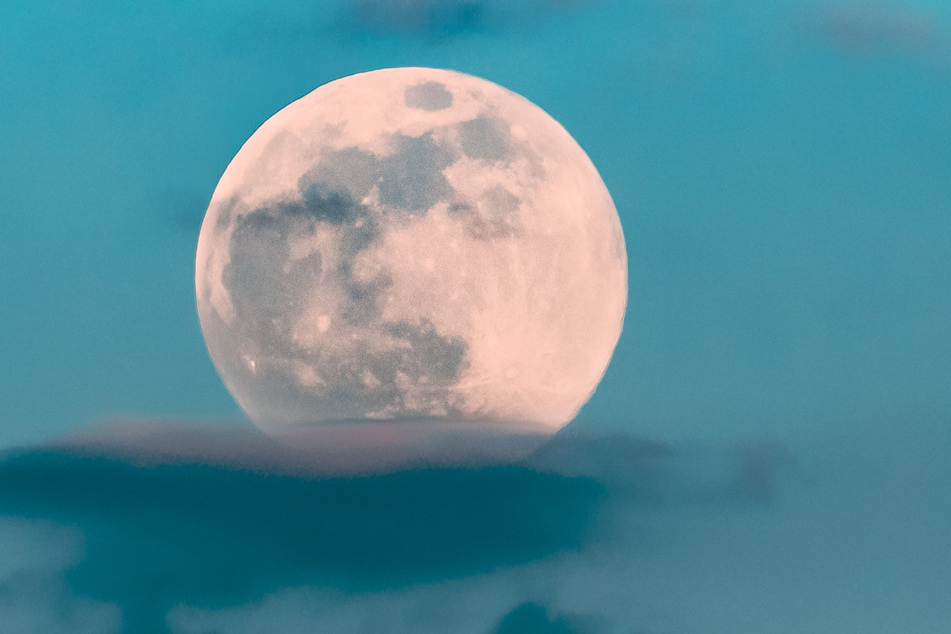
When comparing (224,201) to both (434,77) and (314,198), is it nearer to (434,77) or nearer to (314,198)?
(314,198)

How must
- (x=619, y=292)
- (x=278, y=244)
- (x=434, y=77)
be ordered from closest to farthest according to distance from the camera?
(x=278, y=244) < (x=434, y=77) < (x=619, y=292)

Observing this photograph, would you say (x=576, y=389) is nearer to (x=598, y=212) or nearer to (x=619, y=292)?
(x=619, y=292)

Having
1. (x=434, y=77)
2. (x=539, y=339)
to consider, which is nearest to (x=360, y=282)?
(x=539, y=339)

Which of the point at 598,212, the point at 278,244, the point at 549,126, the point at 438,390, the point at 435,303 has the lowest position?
the point at 438,390

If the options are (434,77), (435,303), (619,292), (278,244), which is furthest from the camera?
(619,292)

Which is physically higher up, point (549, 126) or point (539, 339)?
point (549, 126)

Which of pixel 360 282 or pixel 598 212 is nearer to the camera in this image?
pixel 360 282
